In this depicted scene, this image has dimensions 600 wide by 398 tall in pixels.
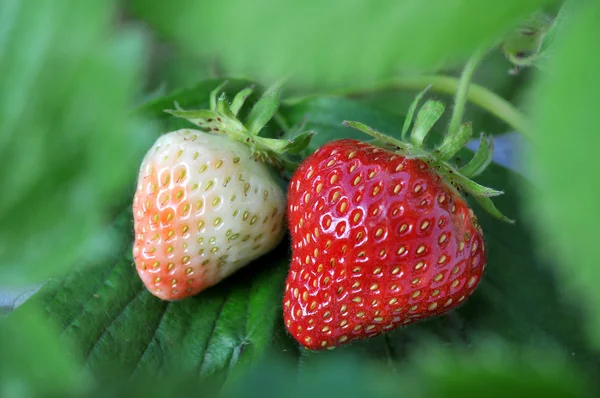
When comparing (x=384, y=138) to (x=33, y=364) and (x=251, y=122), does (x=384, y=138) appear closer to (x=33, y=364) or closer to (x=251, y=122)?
(x=251, y=122)

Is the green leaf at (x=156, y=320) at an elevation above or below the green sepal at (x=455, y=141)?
below

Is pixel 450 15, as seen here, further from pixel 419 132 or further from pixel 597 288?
pixel 419 132

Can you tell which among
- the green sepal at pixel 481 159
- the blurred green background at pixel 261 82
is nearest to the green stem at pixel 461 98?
the green sepal at pixel 481 159

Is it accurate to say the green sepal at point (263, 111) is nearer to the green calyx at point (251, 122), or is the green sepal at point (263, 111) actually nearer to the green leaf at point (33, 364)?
the green calyx at point (251, 122)

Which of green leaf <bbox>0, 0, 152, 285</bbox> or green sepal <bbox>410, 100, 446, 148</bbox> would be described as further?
green sepal <bbox>410, 100, 446, 148</bbox>

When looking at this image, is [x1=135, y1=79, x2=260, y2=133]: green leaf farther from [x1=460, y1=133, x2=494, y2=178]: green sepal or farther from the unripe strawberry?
[x1=460, y1=133, x2=494, y2=178]: green sepal

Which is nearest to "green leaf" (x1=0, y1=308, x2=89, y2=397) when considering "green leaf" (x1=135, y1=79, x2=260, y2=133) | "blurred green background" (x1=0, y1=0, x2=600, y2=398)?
"blurred green background" (x1=0, y1=0, x2=600, y2=398)
